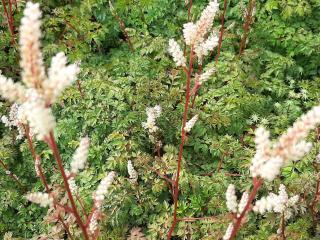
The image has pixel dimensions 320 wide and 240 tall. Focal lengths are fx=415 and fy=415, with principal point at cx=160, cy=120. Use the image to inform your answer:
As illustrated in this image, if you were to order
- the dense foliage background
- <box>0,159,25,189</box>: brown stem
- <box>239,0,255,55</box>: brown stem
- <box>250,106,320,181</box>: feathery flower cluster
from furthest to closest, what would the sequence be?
<box>239,0,255,55</box>: brown stem → <box>0,159,25,189</box>: brown stem → the dense foliage background → <box>250,106,320,181</box>: feathery flower cluster

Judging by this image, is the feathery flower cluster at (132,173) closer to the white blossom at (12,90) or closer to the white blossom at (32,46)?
the white blossom at (12,90)

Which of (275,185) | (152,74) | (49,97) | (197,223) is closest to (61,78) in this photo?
(49,97)

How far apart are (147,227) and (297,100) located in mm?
2292

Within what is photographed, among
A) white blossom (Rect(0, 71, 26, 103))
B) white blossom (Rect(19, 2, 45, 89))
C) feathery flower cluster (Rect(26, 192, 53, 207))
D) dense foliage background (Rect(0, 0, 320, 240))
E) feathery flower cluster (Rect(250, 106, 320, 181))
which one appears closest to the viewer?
white blossom (Rect(19, 2, 45, 89))

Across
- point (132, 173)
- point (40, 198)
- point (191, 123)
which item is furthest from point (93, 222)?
point (132, 173)

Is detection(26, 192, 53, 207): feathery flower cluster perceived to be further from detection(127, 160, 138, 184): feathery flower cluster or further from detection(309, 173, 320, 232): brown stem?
detection(309, 173, 320, 232): brown stem

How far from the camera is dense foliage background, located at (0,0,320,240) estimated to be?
3883mm

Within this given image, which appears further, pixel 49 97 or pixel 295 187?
pixel 295 187

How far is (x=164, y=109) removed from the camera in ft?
14.8

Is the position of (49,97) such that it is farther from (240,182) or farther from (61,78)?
(240,182)

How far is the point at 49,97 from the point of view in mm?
1723

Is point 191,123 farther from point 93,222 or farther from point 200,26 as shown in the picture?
point 93,222

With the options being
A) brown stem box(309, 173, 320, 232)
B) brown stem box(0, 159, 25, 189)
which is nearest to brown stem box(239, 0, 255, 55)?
brown stem box(309, 173, 320, 232)

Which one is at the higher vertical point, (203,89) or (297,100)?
(203,89)
